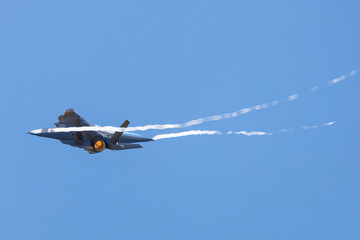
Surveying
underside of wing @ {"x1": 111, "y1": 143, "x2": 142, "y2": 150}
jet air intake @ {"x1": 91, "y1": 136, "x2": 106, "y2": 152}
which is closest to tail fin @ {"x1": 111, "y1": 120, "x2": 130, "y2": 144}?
underside of wing @ {"x1": 111, "y1": 143, "x2": 142, "y2": 150}

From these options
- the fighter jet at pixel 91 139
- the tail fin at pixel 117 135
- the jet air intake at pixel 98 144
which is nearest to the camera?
the tail fin at pixel 117 135

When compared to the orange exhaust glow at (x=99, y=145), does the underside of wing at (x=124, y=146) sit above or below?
above

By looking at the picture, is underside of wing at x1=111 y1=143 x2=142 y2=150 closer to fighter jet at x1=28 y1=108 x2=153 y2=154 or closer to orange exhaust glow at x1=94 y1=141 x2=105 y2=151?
fighter jet at x1=28 y1=108 x2=153 y2=154

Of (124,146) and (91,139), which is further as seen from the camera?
(124,146)

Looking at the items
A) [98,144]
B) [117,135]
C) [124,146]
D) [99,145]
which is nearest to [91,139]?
[98,144]

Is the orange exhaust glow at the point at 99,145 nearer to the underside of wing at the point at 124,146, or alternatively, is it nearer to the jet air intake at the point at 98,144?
the jet air intake at the point at 98,144

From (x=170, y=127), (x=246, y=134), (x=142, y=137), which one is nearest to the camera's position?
(x=170, y=127)

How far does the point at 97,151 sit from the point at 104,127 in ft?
10.4

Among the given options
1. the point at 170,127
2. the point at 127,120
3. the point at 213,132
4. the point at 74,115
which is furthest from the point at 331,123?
the point at 74,115

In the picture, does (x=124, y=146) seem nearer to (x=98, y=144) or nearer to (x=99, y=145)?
(x=99, y=145)

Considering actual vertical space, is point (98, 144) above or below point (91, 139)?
below

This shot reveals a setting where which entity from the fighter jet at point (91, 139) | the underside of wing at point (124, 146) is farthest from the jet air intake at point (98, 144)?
the underside of wing at point (124, 146)

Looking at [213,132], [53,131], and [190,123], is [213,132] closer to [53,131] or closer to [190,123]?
[190,123]

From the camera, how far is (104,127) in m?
59.2
